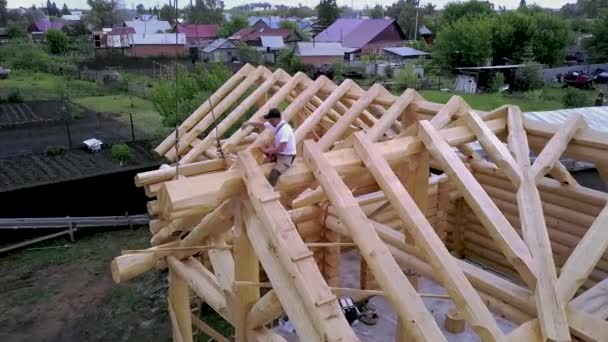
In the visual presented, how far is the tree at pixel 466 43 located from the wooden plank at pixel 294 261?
34094 mm

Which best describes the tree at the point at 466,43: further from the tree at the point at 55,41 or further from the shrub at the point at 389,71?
the tree at the point at 55,41

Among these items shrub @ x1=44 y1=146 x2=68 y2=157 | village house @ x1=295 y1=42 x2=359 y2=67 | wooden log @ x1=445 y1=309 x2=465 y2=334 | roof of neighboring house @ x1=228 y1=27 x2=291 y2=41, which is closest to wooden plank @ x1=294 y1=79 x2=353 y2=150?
wooden log @ x1=445 y1=309 x2=465 y2=334

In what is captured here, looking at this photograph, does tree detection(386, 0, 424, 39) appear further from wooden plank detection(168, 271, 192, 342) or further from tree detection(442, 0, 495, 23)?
wooden plank detection(168, 271, 192, 342)

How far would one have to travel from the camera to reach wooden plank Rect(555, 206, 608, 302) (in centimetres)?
329

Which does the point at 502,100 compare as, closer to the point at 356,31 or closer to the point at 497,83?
the point at 497,83

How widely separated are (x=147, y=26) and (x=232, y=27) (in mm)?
11125

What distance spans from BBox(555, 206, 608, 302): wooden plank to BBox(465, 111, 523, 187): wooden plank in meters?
0.70

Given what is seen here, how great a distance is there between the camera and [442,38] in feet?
119

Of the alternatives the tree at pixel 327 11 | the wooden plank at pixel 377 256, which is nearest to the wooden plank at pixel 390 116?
the wooden plank at pixel 377 256

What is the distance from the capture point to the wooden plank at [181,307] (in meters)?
5.70

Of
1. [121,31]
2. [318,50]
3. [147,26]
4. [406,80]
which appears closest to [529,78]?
[406,80]

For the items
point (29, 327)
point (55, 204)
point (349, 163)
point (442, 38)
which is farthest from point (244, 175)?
point (442, 38)

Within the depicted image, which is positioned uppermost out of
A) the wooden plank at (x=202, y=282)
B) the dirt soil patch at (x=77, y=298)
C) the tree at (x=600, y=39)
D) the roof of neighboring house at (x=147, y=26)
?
the roof of neighboring house at (x=147, y=26)

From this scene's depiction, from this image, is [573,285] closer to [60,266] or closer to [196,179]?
[196,179]
